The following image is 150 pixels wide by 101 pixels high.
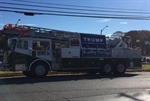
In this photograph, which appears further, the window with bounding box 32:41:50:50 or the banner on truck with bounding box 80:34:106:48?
the banner on truck with bounding box 80:34:106:48

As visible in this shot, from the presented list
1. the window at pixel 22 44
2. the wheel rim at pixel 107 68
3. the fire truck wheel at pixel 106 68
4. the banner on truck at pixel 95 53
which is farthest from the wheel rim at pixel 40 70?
the wheel rim at pixel 107 68

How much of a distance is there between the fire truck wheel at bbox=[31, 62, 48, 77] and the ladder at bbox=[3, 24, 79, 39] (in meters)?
2.17

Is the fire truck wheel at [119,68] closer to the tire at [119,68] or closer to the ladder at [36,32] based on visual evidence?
the tire at [119,68]

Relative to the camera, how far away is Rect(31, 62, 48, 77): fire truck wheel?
682 inches

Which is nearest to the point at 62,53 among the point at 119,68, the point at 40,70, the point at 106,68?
the point at 40,70

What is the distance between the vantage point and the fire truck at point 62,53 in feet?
56.8

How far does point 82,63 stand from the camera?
20.1 meters

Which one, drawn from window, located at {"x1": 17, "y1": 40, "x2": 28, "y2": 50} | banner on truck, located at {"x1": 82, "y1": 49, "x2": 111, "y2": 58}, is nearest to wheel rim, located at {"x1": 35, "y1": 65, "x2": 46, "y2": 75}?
window, located at {"x1": 17, "y1": 40, "x2": 28, "y2": 50}

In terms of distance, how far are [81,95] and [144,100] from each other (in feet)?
7.81

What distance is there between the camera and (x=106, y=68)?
70.3ft

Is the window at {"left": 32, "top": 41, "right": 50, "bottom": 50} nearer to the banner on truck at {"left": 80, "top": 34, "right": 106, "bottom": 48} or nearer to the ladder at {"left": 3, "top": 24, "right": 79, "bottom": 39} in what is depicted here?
the ladder at {"left": 3, "top": 24, "right": 79, "bottom": 39}

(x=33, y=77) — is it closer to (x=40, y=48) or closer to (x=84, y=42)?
(x=40, y=48)

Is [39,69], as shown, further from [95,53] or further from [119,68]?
[119,68]

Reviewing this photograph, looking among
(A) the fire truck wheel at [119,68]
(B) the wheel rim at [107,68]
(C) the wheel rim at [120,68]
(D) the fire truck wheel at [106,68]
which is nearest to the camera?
(D) the fire truck wheel at [106,68]
